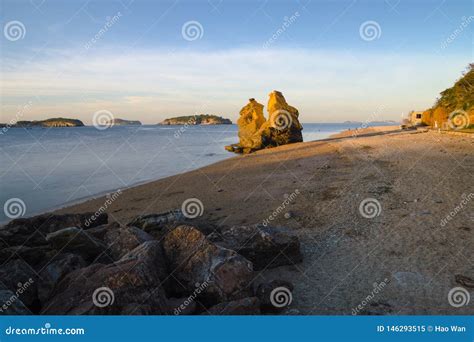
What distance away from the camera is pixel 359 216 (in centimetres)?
1444

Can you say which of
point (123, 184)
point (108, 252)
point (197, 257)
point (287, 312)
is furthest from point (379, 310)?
point (123, 184)

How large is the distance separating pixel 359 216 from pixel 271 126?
36.7m

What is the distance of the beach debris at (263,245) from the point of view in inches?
413

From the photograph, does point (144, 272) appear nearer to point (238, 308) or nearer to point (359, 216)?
point (238, 308)

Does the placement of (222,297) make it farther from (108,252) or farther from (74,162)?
(74,162)

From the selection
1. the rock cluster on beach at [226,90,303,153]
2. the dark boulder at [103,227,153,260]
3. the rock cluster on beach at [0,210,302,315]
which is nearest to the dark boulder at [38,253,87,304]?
the rock cluster on beach at [0,210,302,315]

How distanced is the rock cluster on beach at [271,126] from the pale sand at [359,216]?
852 inches

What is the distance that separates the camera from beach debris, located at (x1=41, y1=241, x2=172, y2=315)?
7.19 metres

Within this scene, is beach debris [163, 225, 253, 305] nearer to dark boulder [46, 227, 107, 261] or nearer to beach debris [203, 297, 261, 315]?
beach debris [203, 297, 261, 315]

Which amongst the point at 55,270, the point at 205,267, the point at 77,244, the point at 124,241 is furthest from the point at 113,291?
the point at 77,244

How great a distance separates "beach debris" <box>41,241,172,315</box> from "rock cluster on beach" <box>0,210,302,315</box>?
2 centimetres

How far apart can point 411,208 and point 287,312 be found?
9025 mm

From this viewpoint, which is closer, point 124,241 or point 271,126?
point 124,241

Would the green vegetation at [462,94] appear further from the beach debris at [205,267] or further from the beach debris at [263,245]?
the beach debris at [205,267]
